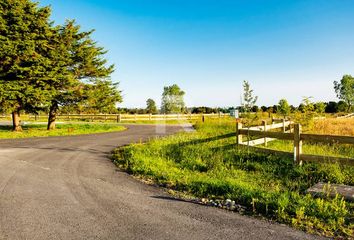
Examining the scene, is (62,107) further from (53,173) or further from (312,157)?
(312,157)

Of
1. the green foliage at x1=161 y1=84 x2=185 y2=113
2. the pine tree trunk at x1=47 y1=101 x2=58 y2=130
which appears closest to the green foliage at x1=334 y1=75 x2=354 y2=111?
the green foliage at x1=161 y1=84 x2=185 y2=113

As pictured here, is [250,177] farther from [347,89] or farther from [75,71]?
[347,89]

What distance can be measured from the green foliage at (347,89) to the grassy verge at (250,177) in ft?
239

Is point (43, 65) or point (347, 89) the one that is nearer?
point (43, 65)

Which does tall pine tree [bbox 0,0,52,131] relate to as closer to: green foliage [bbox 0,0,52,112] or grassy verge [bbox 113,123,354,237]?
green foliage [bbox 0,0,52,112]

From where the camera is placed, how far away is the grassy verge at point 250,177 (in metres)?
5.48

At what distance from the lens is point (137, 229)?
16.2ft

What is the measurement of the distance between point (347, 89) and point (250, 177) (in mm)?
88225

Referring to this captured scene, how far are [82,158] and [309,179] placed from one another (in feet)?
27.8

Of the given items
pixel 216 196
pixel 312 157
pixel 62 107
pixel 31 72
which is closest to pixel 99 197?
pixel 216 196

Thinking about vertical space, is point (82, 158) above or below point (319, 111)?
below

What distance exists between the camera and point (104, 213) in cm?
570

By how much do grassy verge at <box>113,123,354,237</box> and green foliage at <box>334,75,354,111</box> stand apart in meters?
72.7

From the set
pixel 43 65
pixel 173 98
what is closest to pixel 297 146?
pixel 43 65
